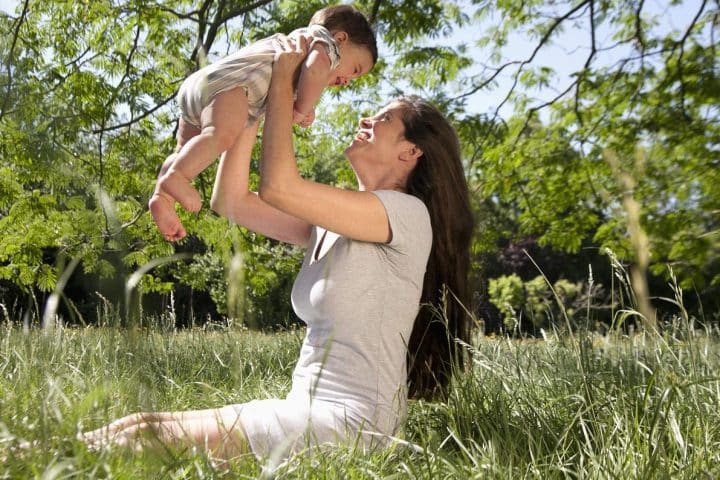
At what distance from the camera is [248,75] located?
9.07ft

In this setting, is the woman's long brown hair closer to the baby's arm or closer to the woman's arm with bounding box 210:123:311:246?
the baby's arm

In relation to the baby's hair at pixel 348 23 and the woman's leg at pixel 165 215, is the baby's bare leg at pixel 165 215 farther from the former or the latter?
the baby's hair at pixel 348 23

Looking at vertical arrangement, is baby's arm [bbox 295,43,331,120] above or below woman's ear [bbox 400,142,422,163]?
above

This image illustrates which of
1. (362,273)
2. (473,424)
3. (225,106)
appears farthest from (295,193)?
(473,424)

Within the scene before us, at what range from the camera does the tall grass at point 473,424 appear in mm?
1335

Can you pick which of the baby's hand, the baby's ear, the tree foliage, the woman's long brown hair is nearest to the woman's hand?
the baby's hand

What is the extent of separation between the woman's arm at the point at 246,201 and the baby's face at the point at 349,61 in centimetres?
54

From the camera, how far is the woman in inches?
85.5

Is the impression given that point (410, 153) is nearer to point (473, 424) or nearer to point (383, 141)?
point (383, 141)

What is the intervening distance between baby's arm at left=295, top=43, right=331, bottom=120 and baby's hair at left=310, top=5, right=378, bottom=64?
18.0 inches

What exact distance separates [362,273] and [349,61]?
1161mm

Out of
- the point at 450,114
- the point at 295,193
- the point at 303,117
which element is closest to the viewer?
the point at 295,193

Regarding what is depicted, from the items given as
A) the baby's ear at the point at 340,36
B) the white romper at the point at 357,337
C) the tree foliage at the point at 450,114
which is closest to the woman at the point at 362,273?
the white romper at the point at 357,337

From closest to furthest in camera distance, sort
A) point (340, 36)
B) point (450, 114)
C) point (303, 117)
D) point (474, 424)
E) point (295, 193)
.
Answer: point (295, 193)
point (474, 424)
point (303, 117)
point (340, 36)
point (450, 114)
